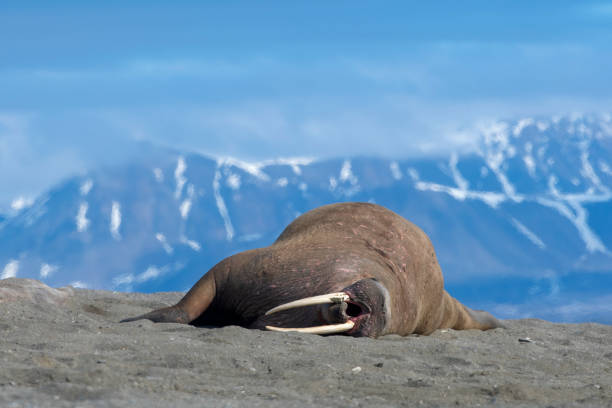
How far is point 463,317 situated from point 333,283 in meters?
2.87

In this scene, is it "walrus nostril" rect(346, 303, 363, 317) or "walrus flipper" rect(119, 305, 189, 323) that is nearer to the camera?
"walrus nostril" rect(346, 303, 363, 317)

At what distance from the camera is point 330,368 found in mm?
5207

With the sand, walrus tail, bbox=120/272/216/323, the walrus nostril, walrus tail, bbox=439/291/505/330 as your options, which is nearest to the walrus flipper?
walrus tail, bbox=120/272/216/323

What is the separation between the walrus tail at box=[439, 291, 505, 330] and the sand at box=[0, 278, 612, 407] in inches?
48.0

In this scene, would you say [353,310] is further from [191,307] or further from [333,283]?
[191,307]

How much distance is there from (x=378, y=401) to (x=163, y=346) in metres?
1.95

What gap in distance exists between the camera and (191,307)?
27.0ft

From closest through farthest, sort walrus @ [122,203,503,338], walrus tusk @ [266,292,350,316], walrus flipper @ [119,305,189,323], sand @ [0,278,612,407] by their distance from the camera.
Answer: sand @ [0,278,612,407] < walrus tusk @ [266,292,350,316] < walrus @ [122,203,503,338] < walrus flipper @ [119,305,189,323]

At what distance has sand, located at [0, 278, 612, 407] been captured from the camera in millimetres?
4293

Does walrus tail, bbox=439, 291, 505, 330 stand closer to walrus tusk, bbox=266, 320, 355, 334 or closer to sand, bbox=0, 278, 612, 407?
sand, bbox=0, 278, 612, 407

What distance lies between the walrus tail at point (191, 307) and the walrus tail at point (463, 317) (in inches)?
99.8

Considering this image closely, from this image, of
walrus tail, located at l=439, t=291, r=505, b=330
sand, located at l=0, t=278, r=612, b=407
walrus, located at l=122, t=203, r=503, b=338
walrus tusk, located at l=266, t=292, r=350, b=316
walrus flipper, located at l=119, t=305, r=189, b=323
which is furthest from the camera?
walrus tail, located at l=439, t=291, r=505, b=330

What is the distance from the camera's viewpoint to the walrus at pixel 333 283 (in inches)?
271

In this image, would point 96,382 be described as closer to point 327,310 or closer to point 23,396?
point 23,396
